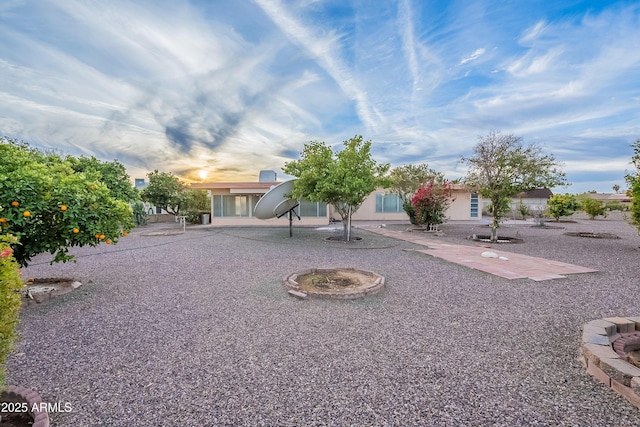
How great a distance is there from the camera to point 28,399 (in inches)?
90.2

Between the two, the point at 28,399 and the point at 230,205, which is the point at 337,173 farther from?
the point at 230,205

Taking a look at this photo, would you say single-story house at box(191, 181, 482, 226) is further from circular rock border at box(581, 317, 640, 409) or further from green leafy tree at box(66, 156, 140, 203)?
circular rock border at box(581, 317, 640, 409)

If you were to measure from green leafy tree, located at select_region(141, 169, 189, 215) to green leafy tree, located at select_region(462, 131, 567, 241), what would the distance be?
64.0ft

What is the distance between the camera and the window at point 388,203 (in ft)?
81.1

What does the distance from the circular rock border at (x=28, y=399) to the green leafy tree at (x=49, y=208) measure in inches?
109

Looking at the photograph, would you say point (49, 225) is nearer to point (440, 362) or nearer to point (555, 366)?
point (440, 362)

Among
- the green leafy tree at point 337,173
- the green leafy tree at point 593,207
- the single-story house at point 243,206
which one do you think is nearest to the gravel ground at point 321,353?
the green leafy tree at point 337,173

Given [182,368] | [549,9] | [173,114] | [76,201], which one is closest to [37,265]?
[76,201]

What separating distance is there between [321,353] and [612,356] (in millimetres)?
2832

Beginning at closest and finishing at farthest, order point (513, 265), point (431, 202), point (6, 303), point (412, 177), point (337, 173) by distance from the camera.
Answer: point (6, 303) → point (513, 265) → point (337, 173) → point (431, 202) → point (412, 177)

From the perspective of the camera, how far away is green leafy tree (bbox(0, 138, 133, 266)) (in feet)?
13.8

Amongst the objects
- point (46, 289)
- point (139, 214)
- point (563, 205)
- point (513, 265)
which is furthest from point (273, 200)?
point (563, 205)

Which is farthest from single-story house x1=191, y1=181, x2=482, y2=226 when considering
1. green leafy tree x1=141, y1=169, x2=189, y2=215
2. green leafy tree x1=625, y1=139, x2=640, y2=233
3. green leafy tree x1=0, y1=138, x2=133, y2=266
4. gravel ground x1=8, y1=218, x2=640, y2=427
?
green leafy tree x1=0, y1=138, x2=133, y2=266

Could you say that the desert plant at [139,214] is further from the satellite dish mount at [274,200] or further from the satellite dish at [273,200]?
the satellite dish mount at [274,200]
